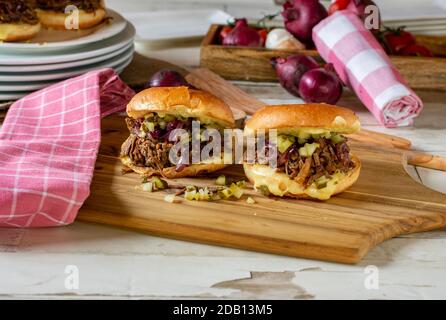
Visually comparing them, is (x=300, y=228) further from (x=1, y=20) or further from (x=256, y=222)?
(x=1, y=20)

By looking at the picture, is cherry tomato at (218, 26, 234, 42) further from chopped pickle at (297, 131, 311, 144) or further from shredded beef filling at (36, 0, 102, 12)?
chopped pickle at (297, 131, 311, 144)

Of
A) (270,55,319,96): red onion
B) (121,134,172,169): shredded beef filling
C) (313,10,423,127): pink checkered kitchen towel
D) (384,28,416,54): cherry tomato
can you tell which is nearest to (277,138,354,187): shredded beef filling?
(121,134,172,169): shredded beef filling

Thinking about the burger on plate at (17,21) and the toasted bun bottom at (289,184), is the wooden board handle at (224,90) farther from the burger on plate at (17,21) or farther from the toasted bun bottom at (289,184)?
→ the toasted bun bottom at (289,184)

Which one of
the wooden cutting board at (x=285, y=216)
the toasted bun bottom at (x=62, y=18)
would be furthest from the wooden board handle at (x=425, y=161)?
the toasted bun bottom at (x=62, y=18)

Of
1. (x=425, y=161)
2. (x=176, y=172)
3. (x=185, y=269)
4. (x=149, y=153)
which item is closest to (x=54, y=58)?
(x=149, y=153)

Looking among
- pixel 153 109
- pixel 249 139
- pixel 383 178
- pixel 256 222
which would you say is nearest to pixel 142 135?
pixel 153 109

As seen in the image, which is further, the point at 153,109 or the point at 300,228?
the point at 153,109

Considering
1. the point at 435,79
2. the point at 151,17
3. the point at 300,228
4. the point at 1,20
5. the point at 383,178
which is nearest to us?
the point at 300,228
